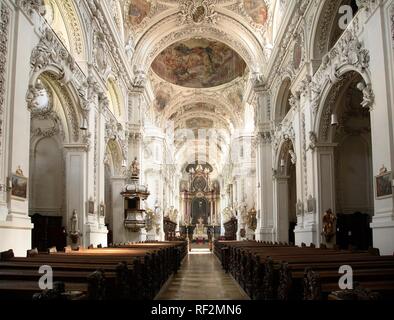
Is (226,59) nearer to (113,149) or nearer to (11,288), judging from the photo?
(113,149)

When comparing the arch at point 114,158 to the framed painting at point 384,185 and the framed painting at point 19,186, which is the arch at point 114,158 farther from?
the framed painting at point 384,185

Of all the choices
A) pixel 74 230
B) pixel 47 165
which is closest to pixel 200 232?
pixel 47 165

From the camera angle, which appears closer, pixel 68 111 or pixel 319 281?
pixel 319 281

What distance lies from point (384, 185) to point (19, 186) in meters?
6.29

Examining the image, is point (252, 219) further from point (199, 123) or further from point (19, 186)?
point (19, 186)

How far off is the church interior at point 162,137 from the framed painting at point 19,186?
4 centimetres

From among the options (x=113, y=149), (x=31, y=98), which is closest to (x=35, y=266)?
(x=31, y=98)

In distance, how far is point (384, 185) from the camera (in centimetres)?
786

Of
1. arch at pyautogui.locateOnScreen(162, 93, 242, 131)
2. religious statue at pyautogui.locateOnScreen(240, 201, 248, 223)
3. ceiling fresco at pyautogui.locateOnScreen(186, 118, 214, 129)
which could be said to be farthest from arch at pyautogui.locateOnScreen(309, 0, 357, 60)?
ceiling fresco at pyautogui.locateOnScreen(186, 118, 214, 129)

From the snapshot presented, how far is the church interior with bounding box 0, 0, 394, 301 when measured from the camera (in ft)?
19.5

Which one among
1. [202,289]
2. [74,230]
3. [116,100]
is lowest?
[202,289]

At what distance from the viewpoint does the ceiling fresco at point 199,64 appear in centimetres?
2591

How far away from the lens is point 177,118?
107 ft
